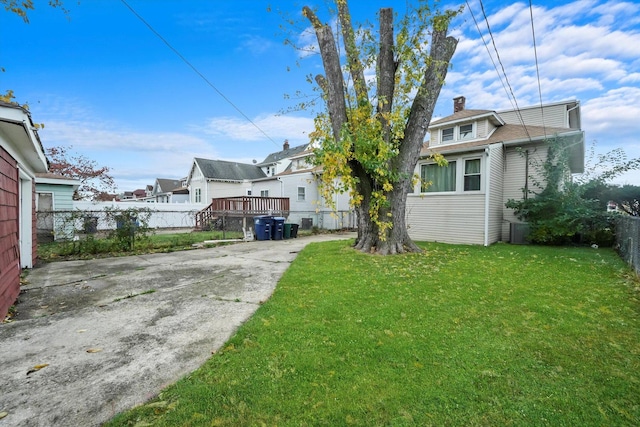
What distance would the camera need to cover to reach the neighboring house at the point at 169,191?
3375 centimetres

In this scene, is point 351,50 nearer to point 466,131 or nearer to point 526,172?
point 466,131

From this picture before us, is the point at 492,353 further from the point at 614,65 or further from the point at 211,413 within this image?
the point at 614,65

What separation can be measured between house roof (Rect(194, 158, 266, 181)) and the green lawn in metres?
24.5

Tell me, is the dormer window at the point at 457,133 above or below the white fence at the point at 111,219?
above

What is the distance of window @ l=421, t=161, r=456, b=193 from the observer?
449 inches

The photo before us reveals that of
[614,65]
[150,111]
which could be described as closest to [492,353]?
[614,65]

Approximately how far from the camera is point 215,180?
26812mm

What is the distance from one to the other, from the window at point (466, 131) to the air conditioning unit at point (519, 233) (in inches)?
162

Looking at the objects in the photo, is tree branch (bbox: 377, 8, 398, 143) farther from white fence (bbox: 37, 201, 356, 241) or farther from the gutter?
the gutter

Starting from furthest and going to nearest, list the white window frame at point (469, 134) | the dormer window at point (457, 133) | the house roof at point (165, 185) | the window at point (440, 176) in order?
1. the house roof at point (165, 185)
2. the dormer window at point (457, 133)
3. the white window frame at point (469, 134)
4. the window at point (440, 176)

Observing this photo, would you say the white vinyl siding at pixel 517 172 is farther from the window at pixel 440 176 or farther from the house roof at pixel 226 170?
the house roof at pixel 226 170

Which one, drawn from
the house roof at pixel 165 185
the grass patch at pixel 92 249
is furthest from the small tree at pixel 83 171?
the grass patch at pixel 92 249

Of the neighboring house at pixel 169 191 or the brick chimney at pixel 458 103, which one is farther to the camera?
the neighboring house at pixel 169 191

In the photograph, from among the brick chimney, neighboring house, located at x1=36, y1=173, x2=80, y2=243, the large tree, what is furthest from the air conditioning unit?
→ neighboring house, located at x1=36, y1=173, x2=80, y2=243
